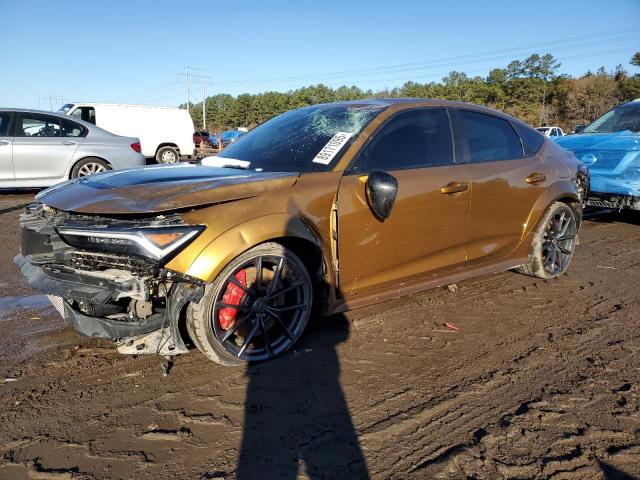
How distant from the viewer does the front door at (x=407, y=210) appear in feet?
11.1

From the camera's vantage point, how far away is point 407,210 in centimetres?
361

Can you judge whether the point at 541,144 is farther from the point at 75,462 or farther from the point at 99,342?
the point at 75,462

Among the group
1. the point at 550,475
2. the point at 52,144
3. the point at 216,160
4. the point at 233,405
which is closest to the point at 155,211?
the point at 233,405

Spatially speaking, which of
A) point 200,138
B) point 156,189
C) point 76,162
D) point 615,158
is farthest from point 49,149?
point 200,138

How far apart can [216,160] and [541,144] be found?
3.06m

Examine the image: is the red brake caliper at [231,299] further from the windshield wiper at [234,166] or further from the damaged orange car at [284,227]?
the windshield wiper at [234,166]

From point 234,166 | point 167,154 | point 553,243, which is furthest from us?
point 167,154

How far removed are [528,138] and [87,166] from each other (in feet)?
25.6

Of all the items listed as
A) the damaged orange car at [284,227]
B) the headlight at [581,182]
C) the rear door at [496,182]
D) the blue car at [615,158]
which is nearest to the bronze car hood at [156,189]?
the damaged orange car at [284,227]

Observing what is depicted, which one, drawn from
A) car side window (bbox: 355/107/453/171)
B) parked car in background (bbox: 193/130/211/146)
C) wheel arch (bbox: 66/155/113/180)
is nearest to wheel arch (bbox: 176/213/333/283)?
car side window (bbox: 355/107/453/171)

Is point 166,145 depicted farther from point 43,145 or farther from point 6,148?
point 6,148

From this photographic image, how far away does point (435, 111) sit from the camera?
4.10m

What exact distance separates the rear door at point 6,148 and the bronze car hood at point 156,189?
6.53m

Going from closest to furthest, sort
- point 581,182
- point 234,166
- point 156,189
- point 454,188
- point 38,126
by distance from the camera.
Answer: point 156,189, point 234,166, point 454,188, point 581,182, point 38,126
